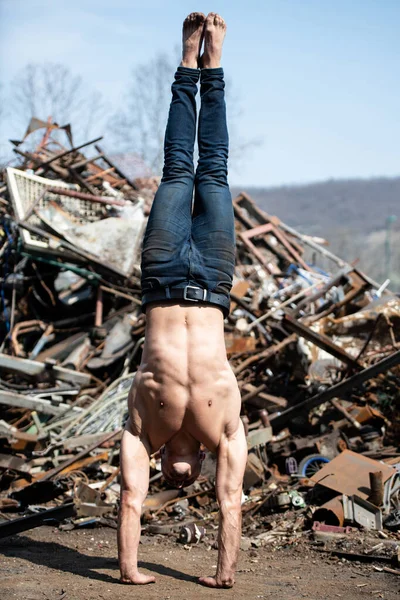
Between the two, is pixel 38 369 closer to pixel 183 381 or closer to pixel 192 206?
pixel 192 206

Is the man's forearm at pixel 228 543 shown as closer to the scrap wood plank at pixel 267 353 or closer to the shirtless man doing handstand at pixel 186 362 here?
the shirtless man doing handstand at pixel 186 362

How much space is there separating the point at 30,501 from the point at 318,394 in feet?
11.9

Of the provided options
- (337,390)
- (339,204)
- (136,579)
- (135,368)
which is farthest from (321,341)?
(339,204)

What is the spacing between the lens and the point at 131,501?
482 centimetres

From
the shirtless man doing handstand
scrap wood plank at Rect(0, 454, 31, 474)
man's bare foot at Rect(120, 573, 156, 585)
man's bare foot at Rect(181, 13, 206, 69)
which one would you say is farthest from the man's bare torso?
scrap wood plank at Rect(0, 454, 31, 474)

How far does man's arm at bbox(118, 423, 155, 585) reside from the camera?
187 inches

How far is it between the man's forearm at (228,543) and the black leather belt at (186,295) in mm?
1330

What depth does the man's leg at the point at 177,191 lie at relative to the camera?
5070 millimetres

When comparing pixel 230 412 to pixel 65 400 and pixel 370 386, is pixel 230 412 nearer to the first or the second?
pixel 370 386

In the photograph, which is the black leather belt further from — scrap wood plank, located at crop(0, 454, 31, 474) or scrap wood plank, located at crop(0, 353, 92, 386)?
scrap wood plank, located at crop(0, 353, 92, 386)

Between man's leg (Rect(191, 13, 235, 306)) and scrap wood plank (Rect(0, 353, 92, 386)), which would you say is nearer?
man's leg (Rect(191, 13, 235, 306))

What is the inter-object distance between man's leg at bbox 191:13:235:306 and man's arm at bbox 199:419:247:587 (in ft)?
3.42

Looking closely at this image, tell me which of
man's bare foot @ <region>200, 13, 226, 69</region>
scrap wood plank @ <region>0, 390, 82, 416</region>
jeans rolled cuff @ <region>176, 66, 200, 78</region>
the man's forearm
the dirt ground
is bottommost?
the dirt ground

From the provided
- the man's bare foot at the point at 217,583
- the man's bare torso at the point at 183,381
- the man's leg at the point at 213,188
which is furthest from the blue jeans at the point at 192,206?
the man's bare foot at the point at 217,583
